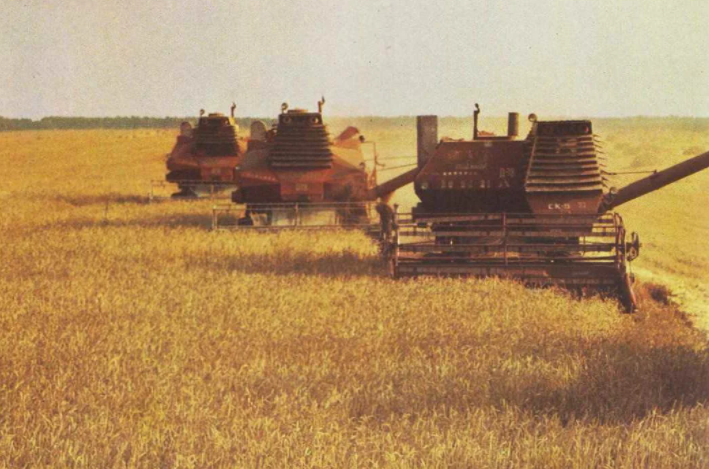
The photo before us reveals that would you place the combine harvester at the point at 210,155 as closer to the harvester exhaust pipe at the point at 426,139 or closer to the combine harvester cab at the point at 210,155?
the combine harvester cab at the point at 210,155

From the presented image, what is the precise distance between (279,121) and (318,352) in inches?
488

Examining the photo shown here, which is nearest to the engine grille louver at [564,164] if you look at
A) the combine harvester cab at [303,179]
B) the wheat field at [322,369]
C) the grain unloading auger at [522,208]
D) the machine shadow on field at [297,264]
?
the grain unloading auger at [522,208]

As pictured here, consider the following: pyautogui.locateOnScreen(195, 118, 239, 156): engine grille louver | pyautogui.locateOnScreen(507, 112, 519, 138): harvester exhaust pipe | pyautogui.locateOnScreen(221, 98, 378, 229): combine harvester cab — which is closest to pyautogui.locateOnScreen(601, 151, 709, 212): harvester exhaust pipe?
pyautogui.locateOnScreen(507, 112, 519, 138): harvester exhaust pipe

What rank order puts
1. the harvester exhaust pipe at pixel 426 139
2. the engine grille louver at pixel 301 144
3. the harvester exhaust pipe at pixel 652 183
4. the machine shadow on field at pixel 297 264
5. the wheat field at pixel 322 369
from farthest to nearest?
1. the engine grille louver at pixel 301 144
2. the harvester exhaust pipe at pixel 426 139
3. the harvester exhaust pipe at pixel 652 183
4. the machine shadow on field at pixel 297 264
5. the wheat field at pixel 322 369

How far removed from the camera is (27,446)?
6.16 m

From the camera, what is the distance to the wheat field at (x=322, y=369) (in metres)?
6.12

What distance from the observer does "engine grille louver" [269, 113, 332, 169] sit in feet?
68.7

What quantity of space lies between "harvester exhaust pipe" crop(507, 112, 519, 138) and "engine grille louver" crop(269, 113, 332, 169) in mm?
4684

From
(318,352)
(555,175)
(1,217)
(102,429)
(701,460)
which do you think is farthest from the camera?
(1,217)

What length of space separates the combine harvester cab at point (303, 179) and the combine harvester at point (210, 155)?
6755mm

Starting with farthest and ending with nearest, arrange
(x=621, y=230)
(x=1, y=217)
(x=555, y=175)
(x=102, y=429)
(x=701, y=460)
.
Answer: (x=1, y=217)
(x=555, y=175)
(x=621, y=230)
(x=102, y=429)
(x=701, y=460)

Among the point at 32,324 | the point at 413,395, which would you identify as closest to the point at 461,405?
the point at 413,395

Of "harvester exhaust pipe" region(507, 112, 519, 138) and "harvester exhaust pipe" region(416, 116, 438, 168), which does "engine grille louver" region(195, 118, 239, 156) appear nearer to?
"harvester exhaust pipe" region(507, 112, 519, 138)

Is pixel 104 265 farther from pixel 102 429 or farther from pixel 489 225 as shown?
pixel 102 429
